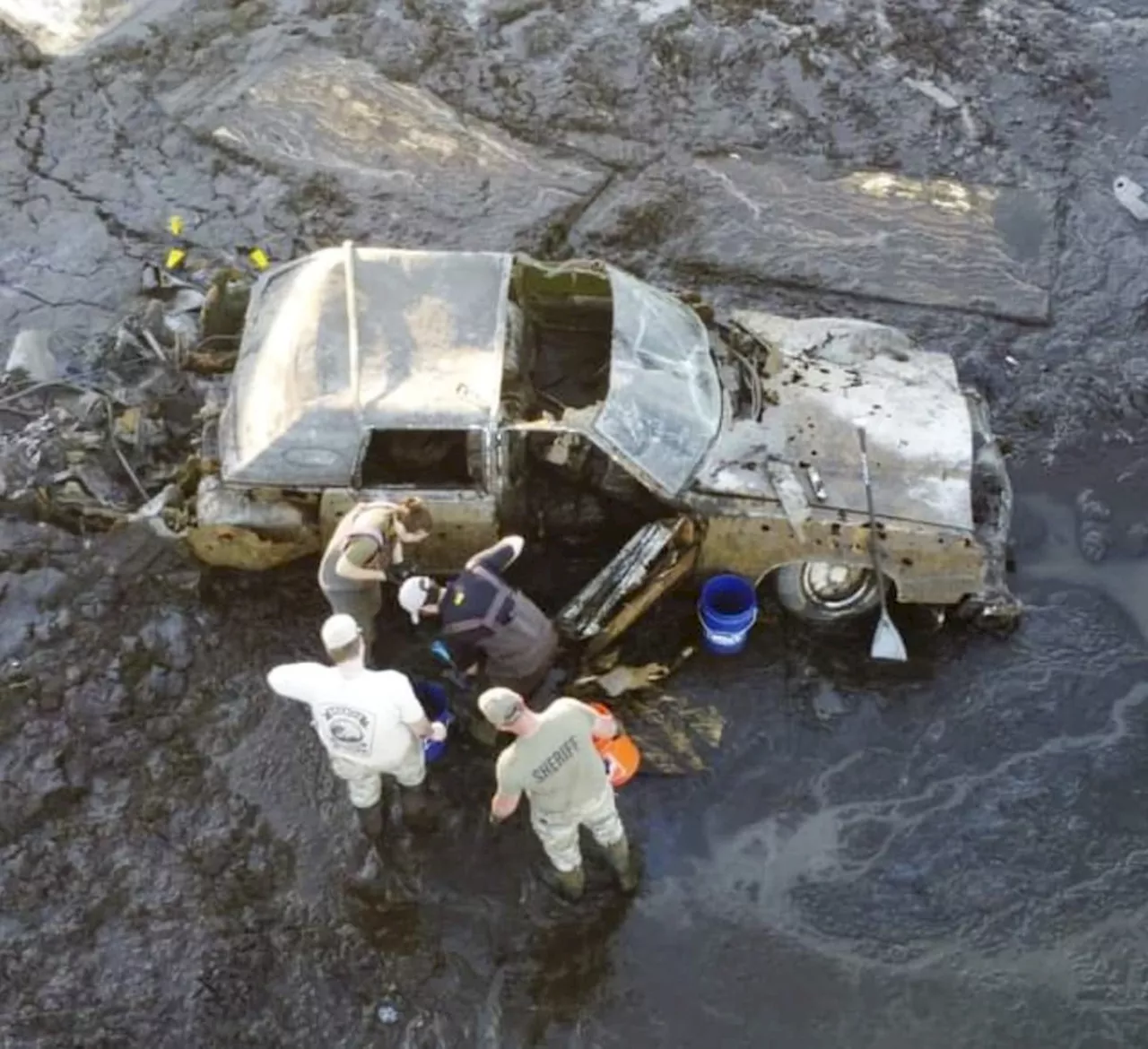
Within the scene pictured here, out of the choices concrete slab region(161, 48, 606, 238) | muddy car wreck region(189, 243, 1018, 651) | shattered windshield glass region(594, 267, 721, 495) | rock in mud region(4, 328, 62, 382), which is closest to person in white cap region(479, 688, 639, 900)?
muddy car wreck region(189, 243, 1018, 651)

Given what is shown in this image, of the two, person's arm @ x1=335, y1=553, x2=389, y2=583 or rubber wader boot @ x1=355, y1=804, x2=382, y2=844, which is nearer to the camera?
person's arm @ x1=335, y1=553, x2=389, y2=583

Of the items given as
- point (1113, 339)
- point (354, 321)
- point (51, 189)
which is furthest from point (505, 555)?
point (51, 189)

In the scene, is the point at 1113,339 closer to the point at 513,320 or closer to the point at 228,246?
the point at 513,320

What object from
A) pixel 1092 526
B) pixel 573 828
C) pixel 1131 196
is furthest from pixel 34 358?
pixel 1131 196

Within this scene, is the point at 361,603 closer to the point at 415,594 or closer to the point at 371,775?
the point at 415,594

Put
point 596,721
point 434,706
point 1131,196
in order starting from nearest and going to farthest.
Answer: point 596,721, point 434,706, point 1131,196

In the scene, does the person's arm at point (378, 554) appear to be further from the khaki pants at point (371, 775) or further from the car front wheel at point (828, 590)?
the car front wheel at point (828, 590)

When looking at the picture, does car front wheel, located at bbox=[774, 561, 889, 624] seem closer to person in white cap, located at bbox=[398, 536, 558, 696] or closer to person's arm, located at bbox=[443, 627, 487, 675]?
person in white cap, located at bbox=[398, 536, 558, 696]
